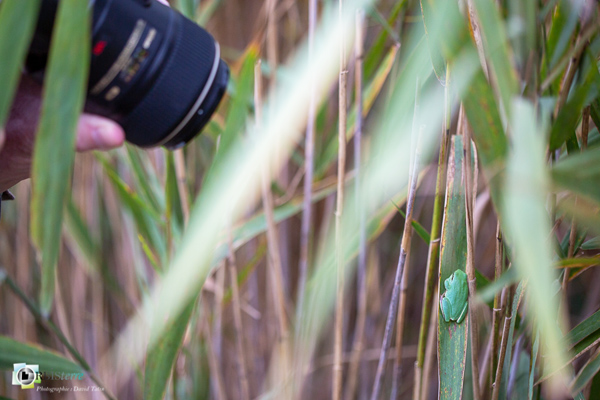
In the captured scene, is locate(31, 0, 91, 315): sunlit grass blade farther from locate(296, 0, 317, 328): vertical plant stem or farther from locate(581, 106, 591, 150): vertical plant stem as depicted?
locate(581, 106, 591, 150): vertical plant stem

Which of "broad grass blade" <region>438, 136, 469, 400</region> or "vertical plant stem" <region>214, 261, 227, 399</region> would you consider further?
"vertical plant stem" <region>214, 261, 227, 399</region>

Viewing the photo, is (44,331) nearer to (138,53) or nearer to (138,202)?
(138,202)

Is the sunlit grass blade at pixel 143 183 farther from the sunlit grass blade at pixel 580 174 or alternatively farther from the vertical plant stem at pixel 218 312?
the sunlit grass blade at pixel 580 174

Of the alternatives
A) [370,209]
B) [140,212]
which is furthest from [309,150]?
[140,212]

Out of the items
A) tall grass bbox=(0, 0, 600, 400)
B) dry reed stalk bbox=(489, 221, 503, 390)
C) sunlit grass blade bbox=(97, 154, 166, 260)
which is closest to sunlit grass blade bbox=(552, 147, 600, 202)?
tall grass bbox=(0, 0, 600, 400)

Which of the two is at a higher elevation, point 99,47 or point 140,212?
point 99,47

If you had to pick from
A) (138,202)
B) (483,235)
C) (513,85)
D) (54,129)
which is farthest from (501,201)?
(483,235)

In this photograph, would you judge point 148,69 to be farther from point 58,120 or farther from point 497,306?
point 497,306
